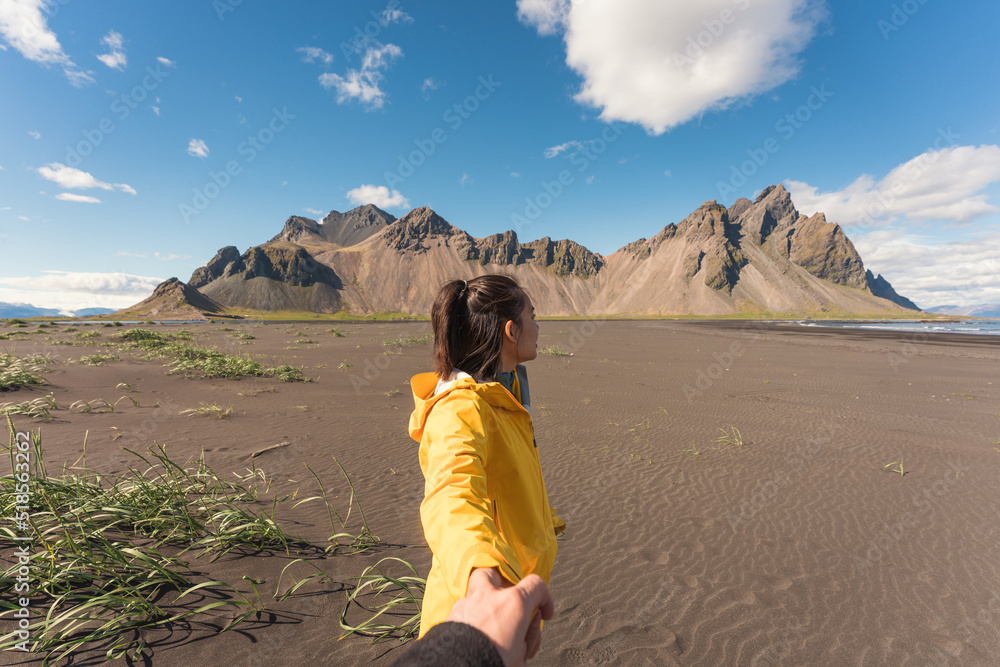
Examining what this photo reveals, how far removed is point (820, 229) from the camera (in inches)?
7726

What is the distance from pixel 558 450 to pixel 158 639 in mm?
5983

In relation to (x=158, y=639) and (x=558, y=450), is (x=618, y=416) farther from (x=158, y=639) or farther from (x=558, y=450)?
(x=158, y=639)

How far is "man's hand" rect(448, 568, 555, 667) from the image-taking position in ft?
2.67

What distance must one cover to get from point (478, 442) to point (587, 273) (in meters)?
199

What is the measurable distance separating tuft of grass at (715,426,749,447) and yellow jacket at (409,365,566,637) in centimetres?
751

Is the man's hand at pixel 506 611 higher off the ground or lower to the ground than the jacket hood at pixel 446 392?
→ lower

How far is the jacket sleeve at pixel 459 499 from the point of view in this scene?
42.8 inches

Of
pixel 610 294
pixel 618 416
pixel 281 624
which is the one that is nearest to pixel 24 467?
pixel 281 624

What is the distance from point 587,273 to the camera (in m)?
193

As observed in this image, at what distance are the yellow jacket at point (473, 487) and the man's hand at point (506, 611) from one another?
0.07 metres

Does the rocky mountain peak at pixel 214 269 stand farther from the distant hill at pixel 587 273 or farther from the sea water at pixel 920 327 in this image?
the sea water at pixel 920 327

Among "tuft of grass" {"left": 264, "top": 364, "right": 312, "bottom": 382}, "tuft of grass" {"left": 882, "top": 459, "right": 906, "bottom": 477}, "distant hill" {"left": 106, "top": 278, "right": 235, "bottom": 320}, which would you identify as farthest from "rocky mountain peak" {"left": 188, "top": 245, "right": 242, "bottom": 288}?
"tuft of grass" {"left": 882, "top": 459, "right": 906, "bottom": 477}

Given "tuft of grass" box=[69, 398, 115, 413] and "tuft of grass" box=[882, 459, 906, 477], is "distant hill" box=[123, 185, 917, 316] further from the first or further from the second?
"tuft of grass" box=[882, 459, 906, 477]

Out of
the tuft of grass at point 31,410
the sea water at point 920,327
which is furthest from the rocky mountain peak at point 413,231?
the tuft of grass at point 31,410
